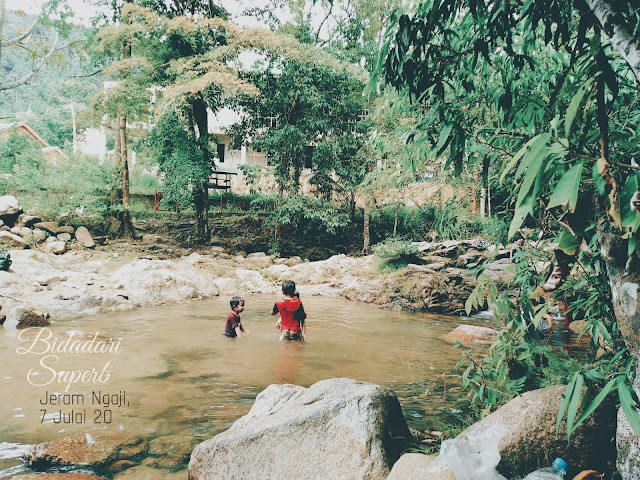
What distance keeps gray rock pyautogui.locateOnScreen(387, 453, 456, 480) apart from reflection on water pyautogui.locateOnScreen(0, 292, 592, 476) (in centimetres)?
147

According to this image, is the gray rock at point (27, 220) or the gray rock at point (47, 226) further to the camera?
the gray rock at point (47, 226)

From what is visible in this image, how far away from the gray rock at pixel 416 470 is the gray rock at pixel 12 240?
15283 mm

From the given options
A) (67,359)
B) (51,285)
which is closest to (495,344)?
(67,359)

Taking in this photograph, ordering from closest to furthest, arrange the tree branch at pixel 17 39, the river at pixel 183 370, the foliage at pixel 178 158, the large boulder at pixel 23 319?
the river at pixel 183 370, the large boulder at pixel 23 319, the tree branch at pixel 17 39, the foliage at pixel 178 158

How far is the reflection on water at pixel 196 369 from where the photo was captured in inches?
161

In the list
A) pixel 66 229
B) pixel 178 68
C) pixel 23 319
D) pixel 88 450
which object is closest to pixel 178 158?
pixel 178 68

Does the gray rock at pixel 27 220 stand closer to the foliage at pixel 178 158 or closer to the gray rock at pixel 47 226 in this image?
the gray rock at pixel 47 226

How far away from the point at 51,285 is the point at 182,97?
24.4 ft

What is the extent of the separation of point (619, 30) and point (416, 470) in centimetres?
232

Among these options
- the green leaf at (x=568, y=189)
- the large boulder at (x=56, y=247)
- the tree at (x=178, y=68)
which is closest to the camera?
the green leaf at (x=568, y=189)

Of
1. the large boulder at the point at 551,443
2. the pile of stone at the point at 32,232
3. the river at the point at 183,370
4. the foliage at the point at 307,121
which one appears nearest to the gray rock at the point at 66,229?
the pile of stone at the point at 32,232

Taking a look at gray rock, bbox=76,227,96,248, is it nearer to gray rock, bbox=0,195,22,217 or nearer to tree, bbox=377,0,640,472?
gray rock, bbox=0,195,22,217

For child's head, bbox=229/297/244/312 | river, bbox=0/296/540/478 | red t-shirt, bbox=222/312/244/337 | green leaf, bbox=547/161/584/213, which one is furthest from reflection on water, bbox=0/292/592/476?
green leaf, bbox=547/161/584/213

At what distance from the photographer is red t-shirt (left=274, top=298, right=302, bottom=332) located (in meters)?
6.90
